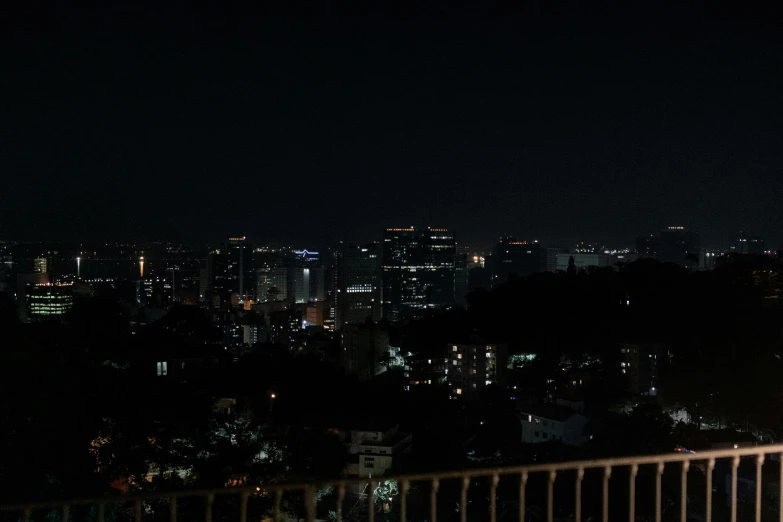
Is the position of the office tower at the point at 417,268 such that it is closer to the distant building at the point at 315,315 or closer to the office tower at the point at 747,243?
the distant building at the point at 315,315

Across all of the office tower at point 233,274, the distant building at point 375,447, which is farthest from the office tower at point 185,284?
the distant building at point 375,447

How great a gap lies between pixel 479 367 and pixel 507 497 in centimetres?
1045

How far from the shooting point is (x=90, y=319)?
1727 cm

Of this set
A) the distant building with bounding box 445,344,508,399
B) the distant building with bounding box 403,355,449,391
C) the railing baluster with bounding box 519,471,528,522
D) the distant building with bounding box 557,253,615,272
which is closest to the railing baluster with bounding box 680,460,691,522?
the railing baluster with bounding box 519,471,528,522

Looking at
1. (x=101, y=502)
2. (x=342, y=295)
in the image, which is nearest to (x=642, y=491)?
(x=101, y=502)

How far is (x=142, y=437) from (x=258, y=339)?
27.3 m

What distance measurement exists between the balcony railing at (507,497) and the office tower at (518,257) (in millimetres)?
45264

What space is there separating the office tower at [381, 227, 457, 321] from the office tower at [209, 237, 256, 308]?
10214mm

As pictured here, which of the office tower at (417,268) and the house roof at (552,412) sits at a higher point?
the office tower at (417,268)

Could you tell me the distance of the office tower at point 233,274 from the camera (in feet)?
169

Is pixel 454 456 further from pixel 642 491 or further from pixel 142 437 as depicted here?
pixel 142 437

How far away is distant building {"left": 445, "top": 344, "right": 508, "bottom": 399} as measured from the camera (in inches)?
747

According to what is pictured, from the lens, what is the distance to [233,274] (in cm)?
5306

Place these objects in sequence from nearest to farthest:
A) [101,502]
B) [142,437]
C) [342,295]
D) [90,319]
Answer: [101,502], [142,437], [90,319], [342,295]
